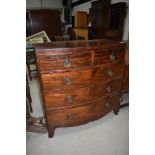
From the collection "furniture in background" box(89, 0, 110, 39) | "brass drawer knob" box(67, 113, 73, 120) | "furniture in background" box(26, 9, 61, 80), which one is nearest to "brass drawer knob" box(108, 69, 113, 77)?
"brass drawer knob" box(67, 113, 73, 120)

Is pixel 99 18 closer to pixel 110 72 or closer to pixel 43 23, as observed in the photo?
pixel 43 23

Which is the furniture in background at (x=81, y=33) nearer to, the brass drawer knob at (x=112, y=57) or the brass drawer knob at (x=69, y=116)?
the brass drawer knob at (x=112, y=57)

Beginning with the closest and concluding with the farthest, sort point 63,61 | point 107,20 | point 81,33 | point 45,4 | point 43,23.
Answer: point 63,61 → point 43,23 → point 107,20 → point 81,33 → point 45,4

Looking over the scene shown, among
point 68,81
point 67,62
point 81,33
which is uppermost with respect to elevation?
point 81,33

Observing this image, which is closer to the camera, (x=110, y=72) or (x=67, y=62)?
(x=67, y=62)

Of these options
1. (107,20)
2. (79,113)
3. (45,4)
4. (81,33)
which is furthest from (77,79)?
(45,4)

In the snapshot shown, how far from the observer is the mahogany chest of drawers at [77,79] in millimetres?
1523

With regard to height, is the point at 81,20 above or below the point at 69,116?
above

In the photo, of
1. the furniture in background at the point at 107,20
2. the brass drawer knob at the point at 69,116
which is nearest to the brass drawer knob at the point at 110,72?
the brass drawer knob at the point at 69,116

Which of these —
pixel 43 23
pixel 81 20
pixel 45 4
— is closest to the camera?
pixel 43 23

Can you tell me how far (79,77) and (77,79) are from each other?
0.09 feet

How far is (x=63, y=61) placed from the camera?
5.04 ft

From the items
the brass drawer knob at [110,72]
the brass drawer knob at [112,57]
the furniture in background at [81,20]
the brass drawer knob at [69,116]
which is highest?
the furniture in background at [81,20]
